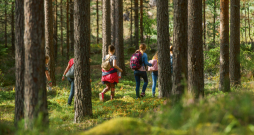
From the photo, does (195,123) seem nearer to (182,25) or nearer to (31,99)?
(31,99)

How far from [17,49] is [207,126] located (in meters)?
4.85

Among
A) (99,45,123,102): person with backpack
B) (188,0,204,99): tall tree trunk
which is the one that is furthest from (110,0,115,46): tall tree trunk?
(188,0,204,99): tall tree trunk

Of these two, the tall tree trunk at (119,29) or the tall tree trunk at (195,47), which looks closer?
the tall tree trunk at (195,47)

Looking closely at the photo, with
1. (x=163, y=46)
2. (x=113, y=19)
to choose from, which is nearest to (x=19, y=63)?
(x=163, y=46)

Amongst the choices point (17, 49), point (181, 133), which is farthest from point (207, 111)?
point (17, 49)

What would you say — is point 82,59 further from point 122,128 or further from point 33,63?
point 122,128

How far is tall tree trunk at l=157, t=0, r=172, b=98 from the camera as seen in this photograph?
29.7 feet

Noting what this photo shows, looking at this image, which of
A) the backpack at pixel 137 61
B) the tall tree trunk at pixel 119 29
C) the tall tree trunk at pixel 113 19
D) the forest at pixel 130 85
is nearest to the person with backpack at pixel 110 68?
the forest at pixel 130 85

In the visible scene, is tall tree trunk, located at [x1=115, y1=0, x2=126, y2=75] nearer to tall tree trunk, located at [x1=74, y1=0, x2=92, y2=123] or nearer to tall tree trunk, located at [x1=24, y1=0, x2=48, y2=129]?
tall tree trunk, located at [x1=74, y1=0, x2=92, y2=123]

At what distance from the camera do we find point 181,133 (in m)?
2.77

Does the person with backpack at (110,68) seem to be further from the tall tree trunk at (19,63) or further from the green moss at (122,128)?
the green moss at (122,128)

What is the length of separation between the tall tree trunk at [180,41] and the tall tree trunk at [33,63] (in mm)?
4724

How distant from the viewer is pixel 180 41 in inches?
318

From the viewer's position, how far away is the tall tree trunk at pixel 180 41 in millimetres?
8055
